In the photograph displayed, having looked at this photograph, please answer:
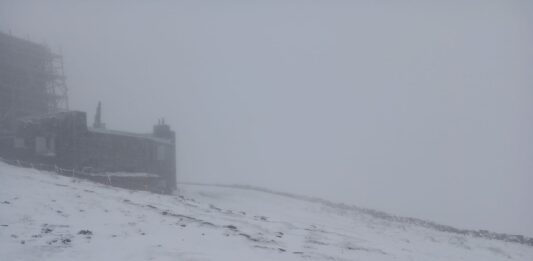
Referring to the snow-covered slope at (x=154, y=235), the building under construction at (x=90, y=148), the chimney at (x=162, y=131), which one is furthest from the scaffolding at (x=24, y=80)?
the snow-covered slope at (x=154, y=235)

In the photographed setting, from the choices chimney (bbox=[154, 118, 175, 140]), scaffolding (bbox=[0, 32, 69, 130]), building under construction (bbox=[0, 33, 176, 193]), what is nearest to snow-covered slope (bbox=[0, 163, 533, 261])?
building under construction (bbox=[0, 33, 176, 193])

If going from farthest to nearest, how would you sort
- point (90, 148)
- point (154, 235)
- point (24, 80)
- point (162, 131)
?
1. point (24, 80)
2. point (162, 131)
3. point (90, 148)
4. point (154, 235)

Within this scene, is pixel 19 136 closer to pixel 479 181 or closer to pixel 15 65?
pixel 15 65

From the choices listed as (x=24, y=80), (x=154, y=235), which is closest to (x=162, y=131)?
(x=24, y=80)

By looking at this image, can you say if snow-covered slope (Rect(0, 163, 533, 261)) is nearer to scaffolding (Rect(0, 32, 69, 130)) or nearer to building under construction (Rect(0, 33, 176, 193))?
building under construction (Rect(0, 33, 176, 193))

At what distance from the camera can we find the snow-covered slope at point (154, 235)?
13664 mm

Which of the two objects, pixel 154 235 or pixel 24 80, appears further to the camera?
pixel 24 80

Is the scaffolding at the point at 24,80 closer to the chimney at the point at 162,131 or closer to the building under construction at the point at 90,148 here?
the building under construction at the point at 90,148

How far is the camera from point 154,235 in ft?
52.2

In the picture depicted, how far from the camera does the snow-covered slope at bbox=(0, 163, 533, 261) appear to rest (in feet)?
44.8

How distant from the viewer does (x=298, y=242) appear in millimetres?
18047

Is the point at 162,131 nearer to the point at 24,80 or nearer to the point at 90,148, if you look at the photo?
the point at 90,148

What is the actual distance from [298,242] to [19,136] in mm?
31014

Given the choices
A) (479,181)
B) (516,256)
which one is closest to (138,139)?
(516,256)
